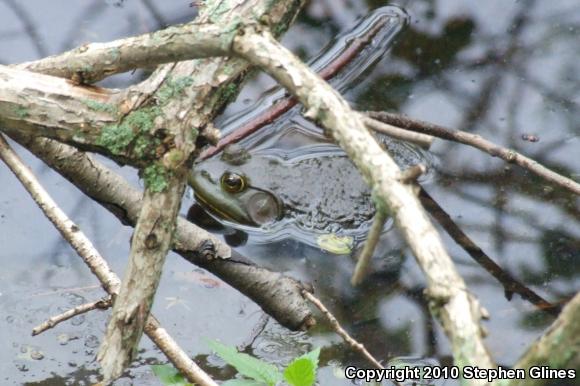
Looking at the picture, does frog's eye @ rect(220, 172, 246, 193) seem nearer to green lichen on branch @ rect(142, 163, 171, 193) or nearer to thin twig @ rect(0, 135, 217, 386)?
thin twig @ rect(0, 135, 217, 386)

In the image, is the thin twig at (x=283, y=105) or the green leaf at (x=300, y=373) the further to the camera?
the thin twig at (x=283, y=105)

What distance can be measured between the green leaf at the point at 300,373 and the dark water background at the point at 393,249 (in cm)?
68

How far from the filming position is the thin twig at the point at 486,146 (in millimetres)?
2828

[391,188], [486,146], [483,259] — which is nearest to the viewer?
[391,188]

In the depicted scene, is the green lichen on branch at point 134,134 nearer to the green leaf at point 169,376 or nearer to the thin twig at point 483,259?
the green leaf at point 169,376

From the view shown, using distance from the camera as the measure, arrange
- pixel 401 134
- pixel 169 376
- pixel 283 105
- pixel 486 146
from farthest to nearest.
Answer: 1. pixel 283 105
2. pixel 486 146
3. pixel 169 376
4. pixel 401 134

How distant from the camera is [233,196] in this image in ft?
10.4

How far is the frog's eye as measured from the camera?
10.4 feet

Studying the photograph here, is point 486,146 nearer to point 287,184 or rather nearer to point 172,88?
point 287,184

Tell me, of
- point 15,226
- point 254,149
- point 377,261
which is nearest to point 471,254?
point 377,261

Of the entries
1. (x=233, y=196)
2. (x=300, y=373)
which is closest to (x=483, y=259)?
(x=233, y=196)

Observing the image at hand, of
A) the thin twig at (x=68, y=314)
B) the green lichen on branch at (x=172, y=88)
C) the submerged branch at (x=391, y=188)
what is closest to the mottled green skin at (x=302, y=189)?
the thin twig at (x=68, y=314)

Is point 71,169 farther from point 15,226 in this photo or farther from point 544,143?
point 544,143

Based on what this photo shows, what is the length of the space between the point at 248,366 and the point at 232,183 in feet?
3.89
